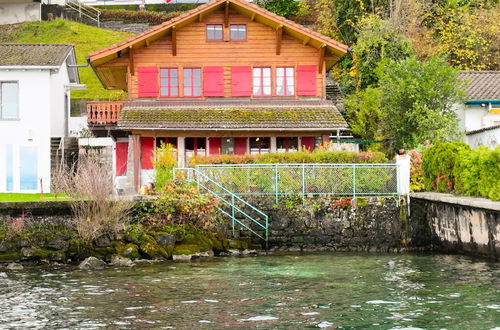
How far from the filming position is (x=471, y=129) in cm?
3984

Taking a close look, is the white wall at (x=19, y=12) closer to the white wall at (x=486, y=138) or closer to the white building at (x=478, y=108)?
the white building at (x=478, y=108)

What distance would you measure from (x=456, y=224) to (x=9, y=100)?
20661 mm

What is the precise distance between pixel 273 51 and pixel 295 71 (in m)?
1.29

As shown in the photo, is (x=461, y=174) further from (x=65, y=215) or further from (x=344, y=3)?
(x=344, y=3)

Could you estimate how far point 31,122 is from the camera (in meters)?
37.0

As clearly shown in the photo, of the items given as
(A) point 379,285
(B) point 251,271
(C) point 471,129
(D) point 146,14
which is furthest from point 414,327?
(D) point 146,14

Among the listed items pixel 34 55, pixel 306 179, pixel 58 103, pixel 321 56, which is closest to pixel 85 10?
pixel 58 103

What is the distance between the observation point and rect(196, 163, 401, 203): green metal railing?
2880cm

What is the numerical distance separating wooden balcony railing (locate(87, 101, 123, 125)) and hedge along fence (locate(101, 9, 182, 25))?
33.7m

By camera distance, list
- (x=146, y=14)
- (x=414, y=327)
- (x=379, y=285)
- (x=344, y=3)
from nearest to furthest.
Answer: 1. (x=414, y=327)
2. (x=379, y=285)
3. (x=344, y=3)
4. (x=146, y=14)

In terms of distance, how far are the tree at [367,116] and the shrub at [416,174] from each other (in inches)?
481

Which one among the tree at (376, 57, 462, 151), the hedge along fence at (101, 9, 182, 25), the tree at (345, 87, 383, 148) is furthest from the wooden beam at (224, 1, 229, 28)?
the hedge along fence at (101, 9, 182, 25)

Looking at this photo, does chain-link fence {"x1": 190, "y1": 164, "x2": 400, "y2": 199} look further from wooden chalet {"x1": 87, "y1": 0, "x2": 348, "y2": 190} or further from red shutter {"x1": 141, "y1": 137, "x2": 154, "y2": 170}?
red shutter {"x1": 141, "y1": 137, "x2": 154, "y2": 170}

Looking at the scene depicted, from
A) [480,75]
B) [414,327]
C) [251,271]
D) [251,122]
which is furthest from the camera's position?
[480,75]
